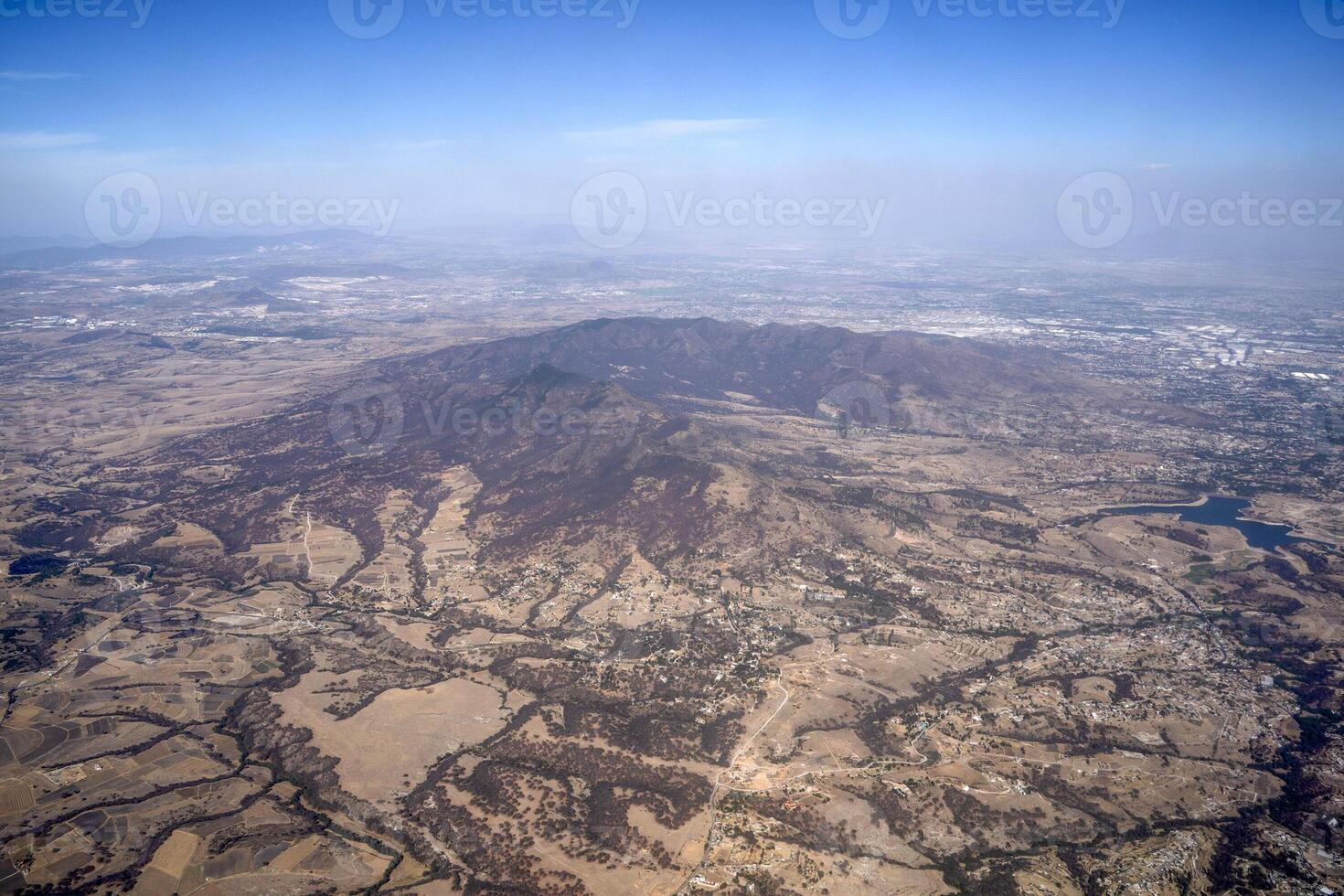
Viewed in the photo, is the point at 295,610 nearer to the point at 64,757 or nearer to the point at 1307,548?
the point at 64,757

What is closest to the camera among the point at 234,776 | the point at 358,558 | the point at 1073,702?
the point at 234,776

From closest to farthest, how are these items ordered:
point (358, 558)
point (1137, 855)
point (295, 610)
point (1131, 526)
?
point (1137, 855)
point (295, 610)
point (358, 558)
point (1131, 526)

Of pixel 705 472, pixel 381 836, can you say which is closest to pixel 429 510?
pixel 705 472

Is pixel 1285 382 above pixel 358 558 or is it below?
above

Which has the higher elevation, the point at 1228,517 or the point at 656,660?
the point at 1228,517

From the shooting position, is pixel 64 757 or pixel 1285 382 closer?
pixel 64 757

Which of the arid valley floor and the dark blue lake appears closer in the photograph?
the arid valley floor

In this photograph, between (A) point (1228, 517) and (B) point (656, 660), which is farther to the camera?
(A) point (1228, 517)

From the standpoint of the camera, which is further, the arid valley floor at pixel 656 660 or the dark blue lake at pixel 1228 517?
the dark blue lake at pixel 1228 517
